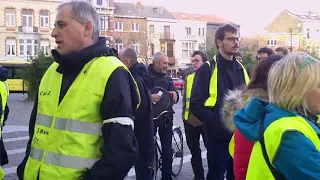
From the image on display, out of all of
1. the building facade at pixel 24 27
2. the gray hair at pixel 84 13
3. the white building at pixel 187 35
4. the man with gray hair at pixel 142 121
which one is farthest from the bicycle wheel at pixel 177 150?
the white building at pixel 187 35

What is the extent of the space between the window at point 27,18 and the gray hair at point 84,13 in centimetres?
5199

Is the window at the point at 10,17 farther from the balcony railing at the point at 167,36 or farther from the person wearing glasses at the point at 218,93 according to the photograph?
the person wearing glasses at the point at 218,93

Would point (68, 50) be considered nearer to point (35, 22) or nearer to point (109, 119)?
point (109, 119)

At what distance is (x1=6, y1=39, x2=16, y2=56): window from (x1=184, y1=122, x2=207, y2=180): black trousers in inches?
1862

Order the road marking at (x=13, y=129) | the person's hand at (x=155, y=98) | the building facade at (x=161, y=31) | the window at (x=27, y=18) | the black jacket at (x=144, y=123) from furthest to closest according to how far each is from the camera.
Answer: the building facade at (x=161, y=31)
the window at (x=27, y=18)
the road marking at (x=13, y=129)
the person's hand at (x=155, y=98)
the black jacket at (x=144, y=123)

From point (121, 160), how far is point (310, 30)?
3076 inches

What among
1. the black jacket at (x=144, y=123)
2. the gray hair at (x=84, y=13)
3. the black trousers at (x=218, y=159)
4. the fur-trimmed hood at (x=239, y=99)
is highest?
the gray hair at (x=84, y=13)

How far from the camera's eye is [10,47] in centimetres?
5116

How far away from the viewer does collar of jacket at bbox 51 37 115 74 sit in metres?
2.60

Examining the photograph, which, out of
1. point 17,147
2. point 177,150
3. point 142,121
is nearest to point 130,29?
point 17,147

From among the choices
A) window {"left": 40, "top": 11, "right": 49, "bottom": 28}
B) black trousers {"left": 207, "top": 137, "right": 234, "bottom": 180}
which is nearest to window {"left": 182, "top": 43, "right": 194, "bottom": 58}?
window {"left": 40, "top": 11, "right": 49, "bottom": 28}

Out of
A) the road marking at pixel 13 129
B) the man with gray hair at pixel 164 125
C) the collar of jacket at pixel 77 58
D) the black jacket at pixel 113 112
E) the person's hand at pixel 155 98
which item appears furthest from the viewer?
the road marking at pixel 13 129

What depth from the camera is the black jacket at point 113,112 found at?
2393 millimetres

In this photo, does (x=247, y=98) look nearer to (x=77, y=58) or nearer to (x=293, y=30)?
(x=77, y=58)
